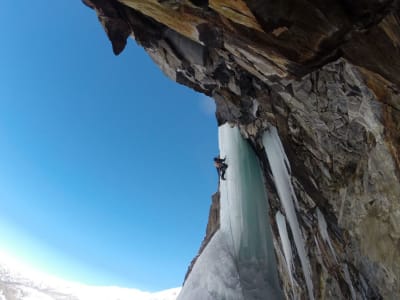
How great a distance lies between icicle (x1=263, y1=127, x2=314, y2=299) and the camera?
7.27 meters

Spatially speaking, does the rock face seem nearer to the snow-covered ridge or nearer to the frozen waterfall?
the frozen waterfall

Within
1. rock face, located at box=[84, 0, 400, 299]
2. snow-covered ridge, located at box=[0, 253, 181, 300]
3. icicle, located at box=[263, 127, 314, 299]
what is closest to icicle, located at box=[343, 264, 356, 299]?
rock face, located at box=[84, 0, 400, 299]

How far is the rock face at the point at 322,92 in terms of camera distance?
311 cm

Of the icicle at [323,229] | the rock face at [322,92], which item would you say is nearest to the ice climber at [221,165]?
the rock face at [322,92]

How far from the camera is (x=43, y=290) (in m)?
58.2

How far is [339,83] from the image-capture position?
4227 mm

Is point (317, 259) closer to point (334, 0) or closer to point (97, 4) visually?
point (334, 0)

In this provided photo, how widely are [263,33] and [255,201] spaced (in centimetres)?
699

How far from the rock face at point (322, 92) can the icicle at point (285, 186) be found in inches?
10.3

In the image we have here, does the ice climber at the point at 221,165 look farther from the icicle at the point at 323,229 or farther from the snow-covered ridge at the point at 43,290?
the snow-covered ridge at the point at 43,290

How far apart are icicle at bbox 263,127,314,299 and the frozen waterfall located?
4.84 feet

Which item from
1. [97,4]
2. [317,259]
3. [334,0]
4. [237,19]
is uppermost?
[97,4]

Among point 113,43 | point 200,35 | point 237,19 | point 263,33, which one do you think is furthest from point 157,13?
point 113,43

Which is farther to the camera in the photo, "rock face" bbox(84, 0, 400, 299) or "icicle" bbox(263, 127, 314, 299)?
"icicle" bbox(263, 127, 314, 299)
